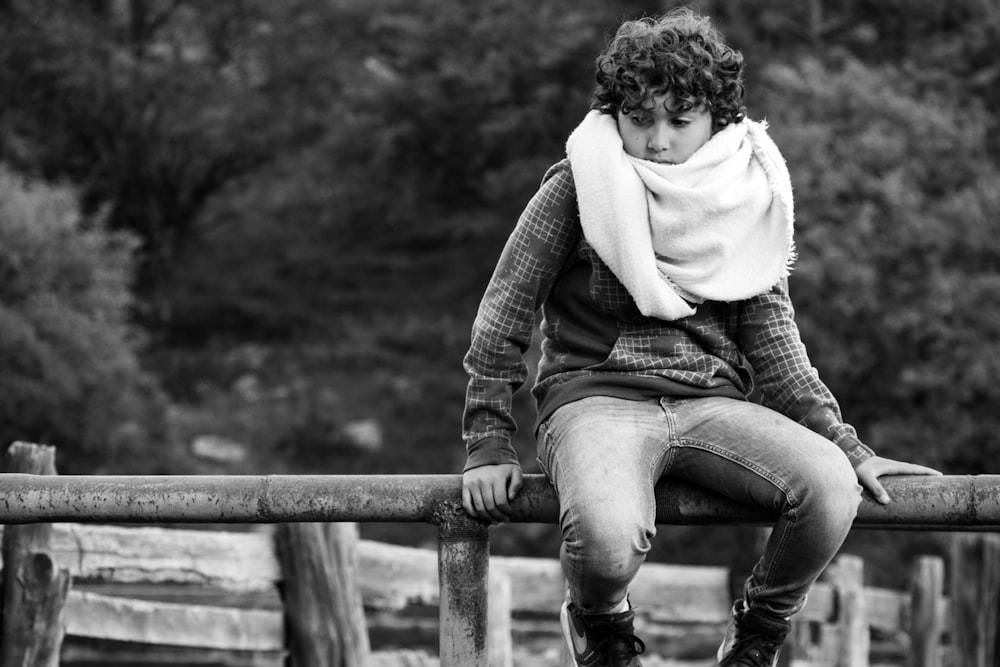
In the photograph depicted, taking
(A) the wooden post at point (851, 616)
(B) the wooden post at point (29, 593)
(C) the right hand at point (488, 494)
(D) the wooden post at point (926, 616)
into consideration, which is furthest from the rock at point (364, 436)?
(C) the right hand at point (488, 494)

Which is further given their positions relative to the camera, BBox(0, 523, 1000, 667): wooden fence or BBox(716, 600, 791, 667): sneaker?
BBox(0, 523, 1000, 667): wooden fence

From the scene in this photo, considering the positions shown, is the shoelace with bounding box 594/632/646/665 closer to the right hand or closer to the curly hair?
the right hand

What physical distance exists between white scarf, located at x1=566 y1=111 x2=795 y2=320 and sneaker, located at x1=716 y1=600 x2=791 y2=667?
2.11 ft

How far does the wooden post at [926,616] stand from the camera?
827 centimetres

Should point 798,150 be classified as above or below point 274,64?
below

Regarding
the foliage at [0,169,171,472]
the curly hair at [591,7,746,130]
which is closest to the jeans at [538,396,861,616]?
the curly hair at [591,7,746,130]

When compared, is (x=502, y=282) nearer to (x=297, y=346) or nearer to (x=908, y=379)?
(x=908, y=379)

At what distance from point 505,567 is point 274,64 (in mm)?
14066

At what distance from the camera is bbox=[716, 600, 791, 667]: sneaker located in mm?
2588

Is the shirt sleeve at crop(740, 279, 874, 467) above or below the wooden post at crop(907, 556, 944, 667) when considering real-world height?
below

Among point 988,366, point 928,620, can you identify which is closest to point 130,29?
point 988,366

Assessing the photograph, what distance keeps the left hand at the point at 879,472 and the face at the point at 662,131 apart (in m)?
0.76

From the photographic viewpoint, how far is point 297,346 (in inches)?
747

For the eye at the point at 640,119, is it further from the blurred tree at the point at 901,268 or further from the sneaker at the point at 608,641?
the blurred tree at the point at 901,268
